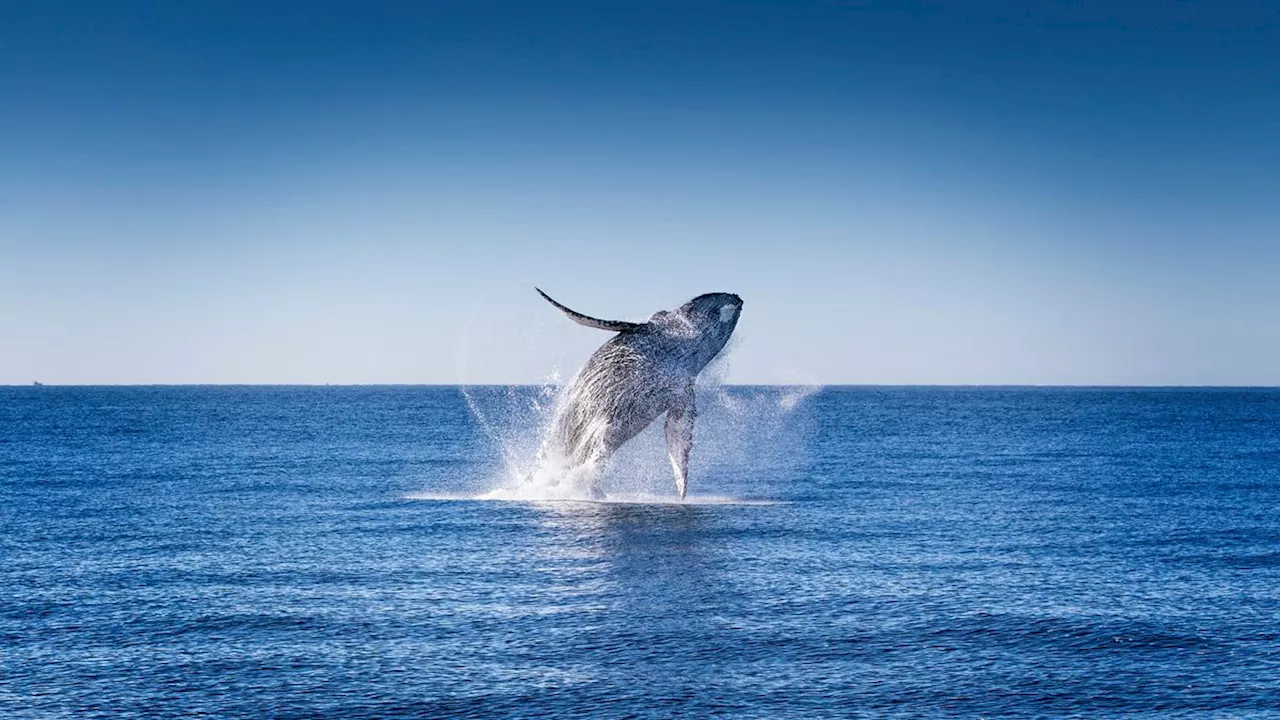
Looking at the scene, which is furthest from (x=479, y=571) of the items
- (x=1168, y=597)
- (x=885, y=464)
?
(x=885, y=464)

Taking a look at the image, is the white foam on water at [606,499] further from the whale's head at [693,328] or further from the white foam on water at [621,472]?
the whale's head at [693,328]

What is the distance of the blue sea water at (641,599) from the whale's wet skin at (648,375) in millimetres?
2621

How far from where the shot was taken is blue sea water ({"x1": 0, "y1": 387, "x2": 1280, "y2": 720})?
19656 millimetres

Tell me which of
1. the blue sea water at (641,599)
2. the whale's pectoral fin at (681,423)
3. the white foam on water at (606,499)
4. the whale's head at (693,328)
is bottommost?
the blue sea water at (641,599)

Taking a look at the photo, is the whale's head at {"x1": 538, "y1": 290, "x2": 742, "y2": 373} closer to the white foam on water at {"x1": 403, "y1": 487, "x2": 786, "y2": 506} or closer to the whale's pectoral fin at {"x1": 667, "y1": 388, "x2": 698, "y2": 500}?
the whale's pectoral fin at {"x1": 667, "y1": 388, "x2": 698, "y2": 500}

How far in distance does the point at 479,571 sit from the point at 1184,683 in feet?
50.5

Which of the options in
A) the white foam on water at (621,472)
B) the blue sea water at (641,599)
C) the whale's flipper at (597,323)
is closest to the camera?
the blue sea water at (641,599)

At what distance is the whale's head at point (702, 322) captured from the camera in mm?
38375

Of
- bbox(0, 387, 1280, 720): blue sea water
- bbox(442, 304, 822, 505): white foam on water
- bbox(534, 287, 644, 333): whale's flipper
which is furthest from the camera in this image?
bbox(442, 304, 822, 505): white foam on water

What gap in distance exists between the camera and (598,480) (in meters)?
41.8

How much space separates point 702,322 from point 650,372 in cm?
221

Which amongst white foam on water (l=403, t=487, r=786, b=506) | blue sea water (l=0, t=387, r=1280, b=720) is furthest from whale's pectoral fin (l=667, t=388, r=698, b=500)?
white foam on water (l=403, t=487, r=786, b=506)

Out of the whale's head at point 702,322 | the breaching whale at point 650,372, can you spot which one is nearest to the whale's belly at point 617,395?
the breaching whale at point 650,372

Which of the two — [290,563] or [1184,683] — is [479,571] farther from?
[1184,683]
